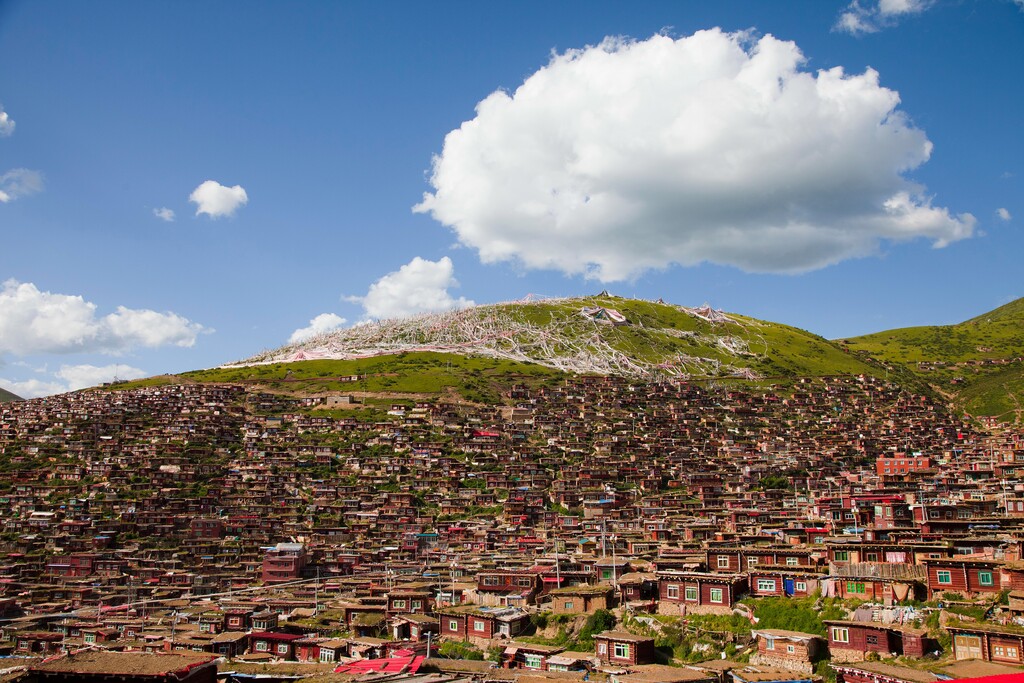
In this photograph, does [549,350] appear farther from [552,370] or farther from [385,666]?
[385,666]

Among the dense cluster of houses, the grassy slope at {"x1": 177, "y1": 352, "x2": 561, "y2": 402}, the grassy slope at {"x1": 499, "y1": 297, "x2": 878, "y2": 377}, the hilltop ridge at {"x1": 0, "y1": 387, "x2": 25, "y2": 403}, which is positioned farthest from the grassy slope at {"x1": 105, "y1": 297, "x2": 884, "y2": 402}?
the hilltop ridge at {"x1": 0, "y1": 387, "x2": 25, "y2": 403}

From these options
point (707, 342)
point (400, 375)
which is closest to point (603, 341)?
point (707, 342)

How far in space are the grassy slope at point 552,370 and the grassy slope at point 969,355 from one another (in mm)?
10307

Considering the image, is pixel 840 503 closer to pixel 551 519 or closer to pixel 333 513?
pixel 551 519

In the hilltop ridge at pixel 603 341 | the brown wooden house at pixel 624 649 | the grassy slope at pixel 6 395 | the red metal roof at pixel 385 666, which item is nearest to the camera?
the red metal roof at pixel 385 666

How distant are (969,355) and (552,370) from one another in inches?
3083

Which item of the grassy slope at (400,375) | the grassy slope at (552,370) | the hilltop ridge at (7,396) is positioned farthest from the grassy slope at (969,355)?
the hilltop ridge at (7,396)

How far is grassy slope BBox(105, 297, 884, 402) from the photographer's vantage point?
117875 millimetres

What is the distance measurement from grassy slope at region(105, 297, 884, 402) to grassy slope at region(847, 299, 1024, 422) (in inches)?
406

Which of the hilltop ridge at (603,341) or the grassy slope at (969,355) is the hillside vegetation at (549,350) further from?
the grassy slope at (969,355)

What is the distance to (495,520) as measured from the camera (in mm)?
66188

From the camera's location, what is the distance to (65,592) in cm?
5228

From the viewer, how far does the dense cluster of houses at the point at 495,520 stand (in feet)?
113

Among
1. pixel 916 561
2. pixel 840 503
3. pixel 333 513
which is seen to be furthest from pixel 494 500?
pixel 916 561
